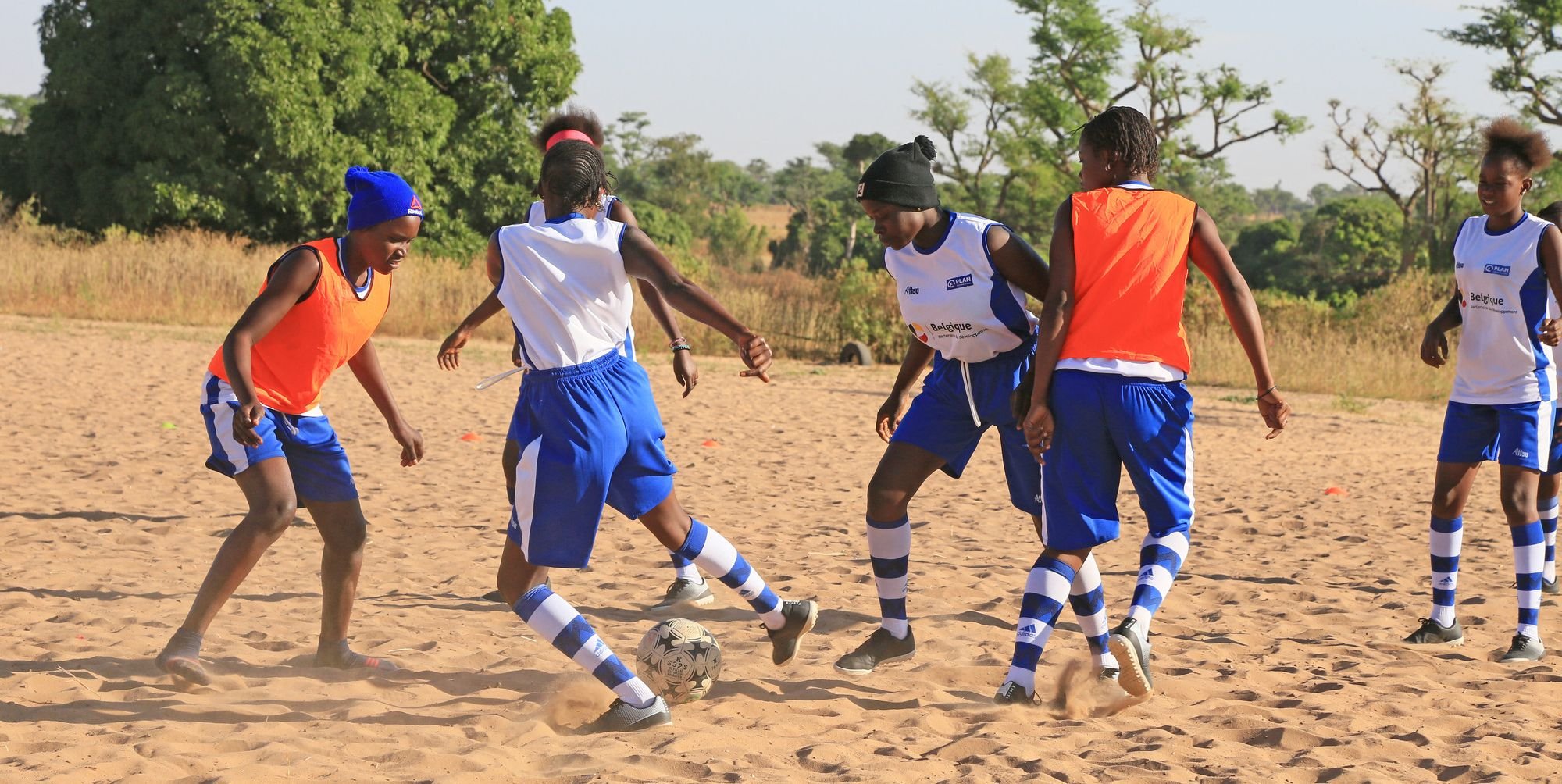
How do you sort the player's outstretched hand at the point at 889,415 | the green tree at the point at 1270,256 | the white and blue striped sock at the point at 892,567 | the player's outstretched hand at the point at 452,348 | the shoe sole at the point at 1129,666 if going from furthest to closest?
the green tree at the point at 1270,256, the player's outstretched hand at the point at 452,348, the player's outstretched hand at the point at 889,415, the white and blue striped sock at the point at 892,567, the shoe sole at the point at 1129,666

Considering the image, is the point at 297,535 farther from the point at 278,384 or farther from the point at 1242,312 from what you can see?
the point at 1242,312

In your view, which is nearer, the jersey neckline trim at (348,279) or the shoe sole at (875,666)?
the jersey neckline trim at (348,279)

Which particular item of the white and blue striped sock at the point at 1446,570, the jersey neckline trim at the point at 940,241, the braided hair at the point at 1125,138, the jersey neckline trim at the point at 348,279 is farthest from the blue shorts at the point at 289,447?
the white and blue striped sock at the point at 1446,570

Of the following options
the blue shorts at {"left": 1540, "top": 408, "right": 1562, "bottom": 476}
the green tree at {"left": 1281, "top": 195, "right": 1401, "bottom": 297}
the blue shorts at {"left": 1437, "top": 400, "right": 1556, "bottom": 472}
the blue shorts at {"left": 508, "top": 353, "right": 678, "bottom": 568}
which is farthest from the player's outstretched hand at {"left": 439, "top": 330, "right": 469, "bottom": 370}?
the green tree at {"left": 1281, "top": 195, "right": 1401, "bottom": 297}

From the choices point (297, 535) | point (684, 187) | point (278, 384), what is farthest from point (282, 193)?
point (684, 187)

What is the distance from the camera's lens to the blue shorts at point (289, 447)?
15.3ft

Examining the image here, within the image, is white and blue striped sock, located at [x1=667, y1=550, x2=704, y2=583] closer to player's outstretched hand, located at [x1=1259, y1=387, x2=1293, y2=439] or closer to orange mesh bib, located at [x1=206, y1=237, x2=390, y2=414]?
orange mesh bib, located at [x1=206, y1=237, x2=390, y2=414]

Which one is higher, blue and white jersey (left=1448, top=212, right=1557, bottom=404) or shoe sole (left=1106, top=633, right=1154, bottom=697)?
blue and white jersey (left=1448, top=212, right=1557, bottom=404)

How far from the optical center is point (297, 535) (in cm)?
751

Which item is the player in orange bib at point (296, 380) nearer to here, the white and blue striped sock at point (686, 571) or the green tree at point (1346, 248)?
the white and blue striped sock at point (686, 571)

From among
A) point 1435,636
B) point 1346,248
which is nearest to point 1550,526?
point 1435,636

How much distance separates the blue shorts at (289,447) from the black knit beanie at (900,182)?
2.01 meters

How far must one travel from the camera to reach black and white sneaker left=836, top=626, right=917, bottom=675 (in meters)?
5.02

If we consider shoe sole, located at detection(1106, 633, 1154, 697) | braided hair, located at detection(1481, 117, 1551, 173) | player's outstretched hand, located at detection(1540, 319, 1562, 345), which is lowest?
shoe sole, located at detection(1106, 633, 1154, 697)
